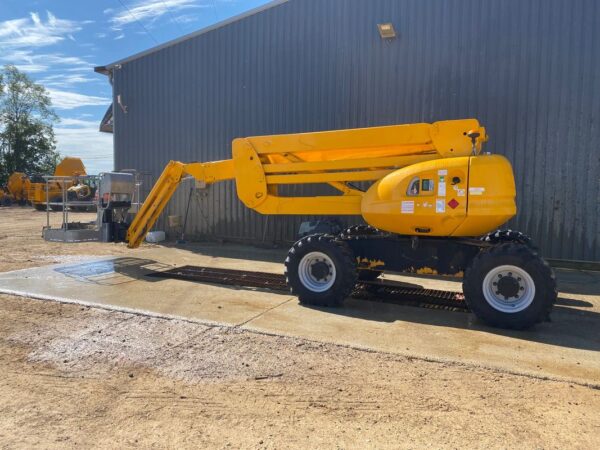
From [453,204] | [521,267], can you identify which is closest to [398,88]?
[453,204]

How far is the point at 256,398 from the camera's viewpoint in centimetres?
384

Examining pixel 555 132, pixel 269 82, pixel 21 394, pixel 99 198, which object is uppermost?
pixel 269 82

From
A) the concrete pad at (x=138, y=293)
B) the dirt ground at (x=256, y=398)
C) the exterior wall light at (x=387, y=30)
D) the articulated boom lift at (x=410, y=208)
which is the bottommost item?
the dirt ground at (x=256, y=398)

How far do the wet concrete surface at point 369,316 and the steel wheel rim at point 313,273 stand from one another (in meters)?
0.38

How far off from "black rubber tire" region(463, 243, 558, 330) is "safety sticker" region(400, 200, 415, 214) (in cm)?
105

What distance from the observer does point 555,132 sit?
32.6 ft

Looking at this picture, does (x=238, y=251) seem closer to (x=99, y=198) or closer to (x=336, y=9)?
(x=99, y=198)

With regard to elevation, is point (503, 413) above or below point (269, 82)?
below

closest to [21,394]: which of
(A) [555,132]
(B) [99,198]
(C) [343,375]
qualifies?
(C) [343,375]

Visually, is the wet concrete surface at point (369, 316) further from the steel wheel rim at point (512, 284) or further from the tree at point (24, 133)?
the tree at point (24, 133)

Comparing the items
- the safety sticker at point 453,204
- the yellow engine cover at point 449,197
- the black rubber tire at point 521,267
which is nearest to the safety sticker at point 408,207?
the yellow engine cover at point 449,197

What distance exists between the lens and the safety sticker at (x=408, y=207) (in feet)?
20.5

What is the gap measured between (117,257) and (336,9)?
28.0 ft

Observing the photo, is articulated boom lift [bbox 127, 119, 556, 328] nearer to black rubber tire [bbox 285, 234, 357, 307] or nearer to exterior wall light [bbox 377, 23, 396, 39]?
black rubber tire [bbox 285, 234, 357, 307]
